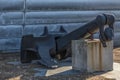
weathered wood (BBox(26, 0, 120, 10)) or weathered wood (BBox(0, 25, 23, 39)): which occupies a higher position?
weathered wood (BBox(26, 0, 120, 10))

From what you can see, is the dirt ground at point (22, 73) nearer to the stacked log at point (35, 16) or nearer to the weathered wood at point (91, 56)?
the weathered wood at point (91, 56)

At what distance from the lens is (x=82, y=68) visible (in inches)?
244

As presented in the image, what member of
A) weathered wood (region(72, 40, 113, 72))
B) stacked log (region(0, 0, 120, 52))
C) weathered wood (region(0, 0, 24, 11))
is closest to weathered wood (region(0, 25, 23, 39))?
stacked log (region(0, 0, 120, 52))

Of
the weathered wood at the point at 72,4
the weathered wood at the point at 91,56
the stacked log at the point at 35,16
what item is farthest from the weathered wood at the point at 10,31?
the weathered wood at the point at 91,56

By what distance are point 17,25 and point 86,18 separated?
5.69 ft

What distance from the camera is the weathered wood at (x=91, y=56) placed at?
6.11 meters

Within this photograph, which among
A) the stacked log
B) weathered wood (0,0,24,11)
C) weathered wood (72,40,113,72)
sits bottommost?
weathered wood (72,40,113,72)

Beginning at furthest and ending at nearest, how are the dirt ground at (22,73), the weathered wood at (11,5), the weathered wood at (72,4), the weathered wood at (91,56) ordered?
1. the weathered wood at (72,4)
2. the weathered wood at (11,5)
3. the weathered wood at (91,56)
4. the dirt ground at (22,73)

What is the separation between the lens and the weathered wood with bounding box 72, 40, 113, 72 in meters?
Answer: 6.11

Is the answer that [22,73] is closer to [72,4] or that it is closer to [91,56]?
[91,56]

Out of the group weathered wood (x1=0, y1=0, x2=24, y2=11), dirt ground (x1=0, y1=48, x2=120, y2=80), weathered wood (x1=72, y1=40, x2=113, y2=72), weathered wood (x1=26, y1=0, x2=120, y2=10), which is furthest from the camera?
weathered wood (x1=26, y1=0, x2=120, y2=10)

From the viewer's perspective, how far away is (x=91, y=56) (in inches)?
241

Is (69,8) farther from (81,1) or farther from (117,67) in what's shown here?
(117,67)

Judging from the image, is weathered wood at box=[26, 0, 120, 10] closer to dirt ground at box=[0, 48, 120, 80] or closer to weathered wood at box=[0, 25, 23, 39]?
weathered wood at box=[0, 25, 23, 39]
